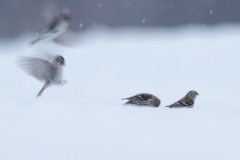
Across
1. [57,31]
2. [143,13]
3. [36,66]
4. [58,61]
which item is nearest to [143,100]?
[58,61]

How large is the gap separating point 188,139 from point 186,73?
24.9 ft

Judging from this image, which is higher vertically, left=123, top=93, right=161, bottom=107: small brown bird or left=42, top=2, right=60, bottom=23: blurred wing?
left=42, top=2, right=60, bottom=23: blurred wing

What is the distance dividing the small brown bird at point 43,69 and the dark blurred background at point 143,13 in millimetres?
10681

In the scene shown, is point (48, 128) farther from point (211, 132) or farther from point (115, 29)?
point (115, 29)

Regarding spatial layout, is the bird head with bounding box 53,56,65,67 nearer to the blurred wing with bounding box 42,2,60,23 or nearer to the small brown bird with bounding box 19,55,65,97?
the small brown bird with bounding box 19,55,65,97

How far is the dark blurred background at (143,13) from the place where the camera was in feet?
63.7

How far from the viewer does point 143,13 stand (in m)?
19.7

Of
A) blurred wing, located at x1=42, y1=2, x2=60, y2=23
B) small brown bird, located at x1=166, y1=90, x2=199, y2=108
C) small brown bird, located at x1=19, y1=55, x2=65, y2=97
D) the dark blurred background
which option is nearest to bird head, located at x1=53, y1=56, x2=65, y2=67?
small brown bird, located at x1=19, y1=55, x2=65, y2=97

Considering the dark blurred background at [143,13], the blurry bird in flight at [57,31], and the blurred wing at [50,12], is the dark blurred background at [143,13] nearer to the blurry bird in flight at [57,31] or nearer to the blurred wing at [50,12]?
the blurred wing at [50,12]

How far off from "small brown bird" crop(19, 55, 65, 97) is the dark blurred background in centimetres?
1068

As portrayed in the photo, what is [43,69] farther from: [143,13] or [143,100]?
[143,13]

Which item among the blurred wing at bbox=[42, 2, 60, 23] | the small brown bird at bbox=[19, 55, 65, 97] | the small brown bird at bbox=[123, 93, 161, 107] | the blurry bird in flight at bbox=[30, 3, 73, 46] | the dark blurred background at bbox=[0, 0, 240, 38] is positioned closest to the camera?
the small brown bird at bbox=[123, 93, 161, 107]

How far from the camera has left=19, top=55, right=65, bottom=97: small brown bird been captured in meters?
8.48

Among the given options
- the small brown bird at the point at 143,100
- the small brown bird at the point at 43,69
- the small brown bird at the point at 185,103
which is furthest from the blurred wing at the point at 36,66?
the small brown bird at the point at 185,103
